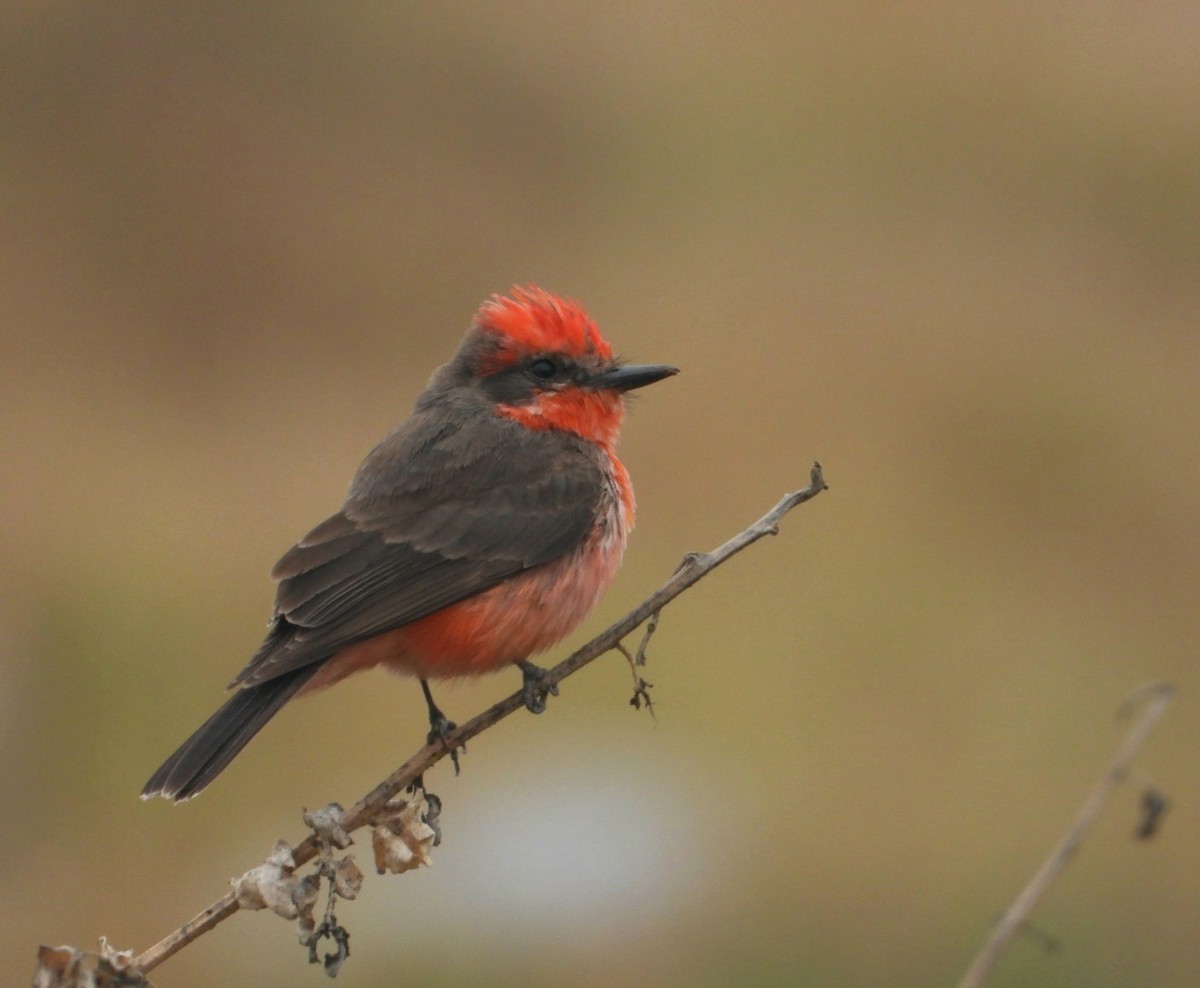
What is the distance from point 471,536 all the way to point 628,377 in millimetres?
792

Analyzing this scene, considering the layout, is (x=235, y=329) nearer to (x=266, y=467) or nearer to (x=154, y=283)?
(x=154, y=283)

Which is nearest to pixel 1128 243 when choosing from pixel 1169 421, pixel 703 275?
pixel 1169 421

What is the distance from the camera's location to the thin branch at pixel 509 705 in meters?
2.90

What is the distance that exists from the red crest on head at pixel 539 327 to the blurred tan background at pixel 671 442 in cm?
259

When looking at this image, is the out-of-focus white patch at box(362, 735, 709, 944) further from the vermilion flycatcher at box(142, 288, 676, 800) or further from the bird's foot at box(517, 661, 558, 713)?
the bird's foot at box(517, 661, 558, 713)

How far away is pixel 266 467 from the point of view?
37.3 ft

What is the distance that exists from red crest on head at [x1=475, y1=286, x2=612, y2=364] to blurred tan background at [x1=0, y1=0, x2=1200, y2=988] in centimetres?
259

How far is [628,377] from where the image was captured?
18.1 feet

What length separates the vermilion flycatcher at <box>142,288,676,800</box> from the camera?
4.56 m

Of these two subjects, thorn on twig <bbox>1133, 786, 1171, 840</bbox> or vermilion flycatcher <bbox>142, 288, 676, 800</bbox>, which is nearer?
thorn on twig <bbox>1133, 786, 1171, 840</bbox>

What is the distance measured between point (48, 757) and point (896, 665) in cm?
432

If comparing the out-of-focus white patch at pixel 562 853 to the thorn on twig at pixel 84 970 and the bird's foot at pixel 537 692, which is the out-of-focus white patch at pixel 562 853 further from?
the thorn on twig at pixel 84 970

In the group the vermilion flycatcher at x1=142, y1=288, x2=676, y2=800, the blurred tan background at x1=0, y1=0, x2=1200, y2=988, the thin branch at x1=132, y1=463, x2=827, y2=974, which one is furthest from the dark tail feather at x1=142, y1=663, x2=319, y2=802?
the blurred tan background at x1=0, y1=0, x2=1200, y2=988

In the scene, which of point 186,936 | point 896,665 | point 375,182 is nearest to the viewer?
point 186,936
